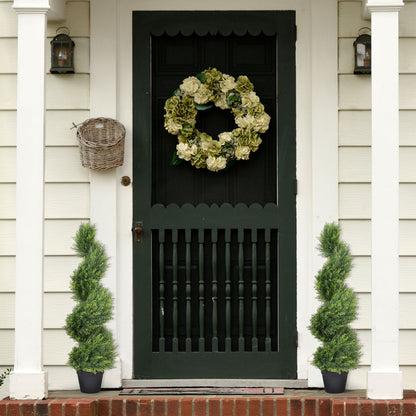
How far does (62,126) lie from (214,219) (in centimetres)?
119

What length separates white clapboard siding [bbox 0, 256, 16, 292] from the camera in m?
5.30

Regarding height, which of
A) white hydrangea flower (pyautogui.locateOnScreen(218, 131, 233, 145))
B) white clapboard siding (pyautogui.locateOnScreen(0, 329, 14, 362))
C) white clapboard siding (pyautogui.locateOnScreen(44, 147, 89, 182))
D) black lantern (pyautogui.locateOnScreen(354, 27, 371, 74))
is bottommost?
white clapboard siding (pyautogui.locateOnScreen(0, 329, 14, 362))

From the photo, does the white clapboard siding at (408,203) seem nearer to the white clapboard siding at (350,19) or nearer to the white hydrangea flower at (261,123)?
the white hydrangea flower at (261,123)

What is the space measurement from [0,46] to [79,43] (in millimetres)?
523

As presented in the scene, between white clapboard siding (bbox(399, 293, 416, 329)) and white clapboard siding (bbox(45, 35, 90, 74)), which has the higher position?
white clapboard siding (bbox(45, 35, 90, 74))

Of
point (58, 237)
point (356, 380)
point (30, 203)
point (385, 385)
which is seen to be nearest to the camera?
point (385, 385)

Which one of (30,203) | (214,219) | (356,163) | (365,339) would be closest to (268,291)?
(214,219)

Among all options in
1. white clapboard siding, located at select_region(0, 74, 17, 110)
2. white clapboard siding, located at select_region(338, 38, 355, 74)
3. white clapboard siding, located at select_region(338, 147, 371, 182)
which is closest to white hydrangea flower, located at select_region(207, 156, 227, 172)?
white clapboard siding, located at select_region(338, 147, 371, 182)

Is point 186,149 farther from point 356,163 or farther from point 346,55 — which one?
point 346,55

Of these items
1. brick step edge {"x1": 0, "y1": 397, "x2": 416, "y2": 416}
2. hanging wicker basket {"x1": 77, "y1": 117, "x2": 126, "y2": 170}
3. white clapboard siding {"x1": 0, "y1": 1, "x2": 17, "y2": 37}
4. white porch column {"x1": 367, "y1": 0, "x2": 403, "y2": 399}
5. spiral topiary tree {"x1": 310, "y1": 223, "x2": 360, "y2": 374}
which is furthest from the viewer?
white clapboard siding {"x1": 0, "y1": 1, "x2": 17, "y2": 37}

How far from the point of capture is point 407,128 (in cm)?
526

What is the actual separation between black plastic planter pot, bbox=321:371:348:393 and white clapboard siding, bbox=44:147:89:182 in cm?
201

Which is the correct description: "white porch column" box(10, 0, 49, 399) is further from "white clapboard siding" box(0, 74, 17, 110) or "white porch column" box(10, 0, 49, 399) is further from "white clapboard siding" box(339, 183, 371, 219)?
"white clapboard siding" box(339, 183, 371, 219)

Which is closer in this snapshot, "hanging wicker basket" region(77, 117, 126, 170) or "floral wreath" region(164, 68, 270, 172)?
"hanging wicker basket" region(77, 117, 126, 170)
